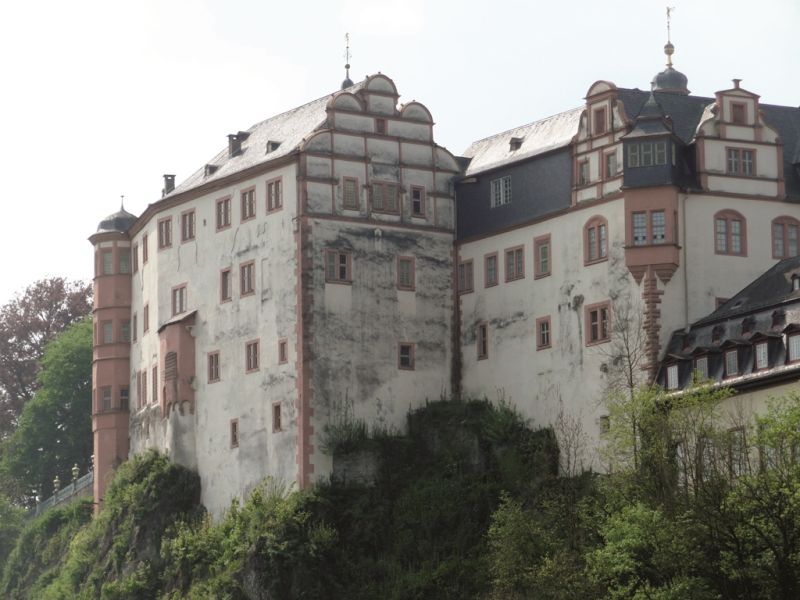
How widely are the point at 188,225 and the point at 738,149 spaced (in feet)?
86.9

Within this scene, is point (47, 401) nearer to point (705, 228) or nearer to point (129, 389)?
point (129, 389)

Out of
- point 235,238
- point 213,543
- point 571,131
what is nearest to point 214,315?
point 235,238

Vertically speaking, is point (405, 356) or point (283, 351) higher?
point (283, 351)

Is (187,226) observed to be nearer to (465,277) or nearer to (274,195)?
(274,195)

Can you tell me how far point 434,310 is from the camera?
358 ft

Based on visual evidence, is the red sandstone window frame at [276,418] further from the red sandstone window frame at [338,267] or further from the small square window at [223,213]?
the small square window at [223,213]

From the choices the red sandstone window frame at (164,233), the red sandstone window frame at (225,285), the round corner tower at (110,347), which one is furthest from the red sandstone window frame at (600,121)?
the round corner tower at (110,347)

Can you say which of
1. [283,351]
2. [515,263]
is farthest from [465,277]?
[283,351]

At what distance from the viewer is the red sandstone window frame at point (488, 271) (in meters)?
108

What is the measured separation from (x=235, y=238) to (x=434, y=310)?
937 cm

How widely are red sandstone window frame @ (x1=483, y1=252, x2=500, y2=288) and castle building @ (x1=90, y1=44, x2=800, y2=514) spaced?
169 mm

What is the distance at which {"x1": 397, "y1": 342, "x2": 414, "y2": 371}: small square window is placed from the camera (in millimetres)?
107500

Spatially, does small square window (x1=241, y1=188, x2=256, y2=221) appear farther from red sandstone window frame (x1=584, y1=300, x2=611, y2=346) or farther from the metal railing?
the metal railing

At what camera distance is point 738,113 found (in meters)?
102
